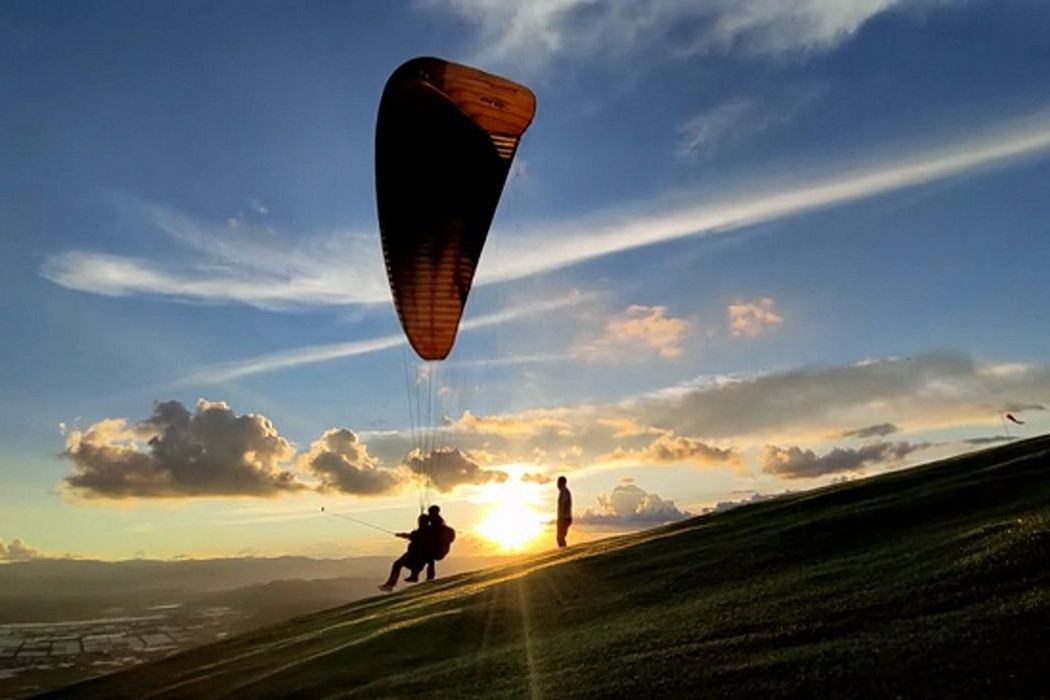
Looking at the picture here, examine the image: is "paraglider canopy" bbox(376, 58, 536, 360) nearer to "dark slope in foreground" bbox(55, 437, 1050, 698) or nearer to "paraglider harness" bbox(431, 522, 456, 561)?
"paraglider harness" bbox(431, 522, 456, 561)

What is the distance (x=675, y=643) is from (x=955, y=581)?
4487 mm

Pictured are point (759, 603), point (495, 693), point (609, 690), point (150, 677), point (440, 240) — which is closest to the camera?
point (609, 690)

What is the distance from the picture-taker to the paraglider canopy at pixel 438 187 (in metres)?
26.3

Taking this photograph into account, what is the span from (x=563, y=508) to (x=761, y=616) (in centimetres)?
2035

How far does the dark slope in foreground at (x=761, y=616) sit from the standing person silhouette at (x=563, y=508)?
5.25m

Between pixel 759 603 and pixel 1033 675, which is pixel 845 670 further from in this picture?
pixel 759 603

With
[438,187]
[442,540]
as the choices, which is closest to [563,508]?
[442,540]

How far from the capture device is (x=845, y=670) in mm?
11766

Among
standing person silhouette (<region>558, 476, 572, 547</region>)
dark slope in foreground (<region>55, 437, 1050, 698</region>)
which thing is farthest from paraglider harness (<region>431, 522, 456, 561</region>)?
standing person silhouette (<region>558, 476, 572, 547</region>)

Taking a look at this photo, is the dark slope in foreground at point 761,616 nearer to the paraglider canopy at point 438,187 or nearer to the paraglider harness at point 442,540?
the paraglider harness at point 442,540

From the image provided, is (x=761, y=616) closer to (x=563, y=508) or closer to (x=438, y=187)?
(x=438, y=187)

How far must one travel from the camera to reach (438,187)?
27.5 m

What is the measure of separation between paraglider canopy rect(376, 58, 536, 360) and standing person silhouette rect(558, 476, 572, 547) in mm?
9133

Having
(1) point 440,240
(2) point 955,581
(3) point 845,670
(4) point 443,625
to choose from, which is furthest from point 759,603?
(1) point 440,240
